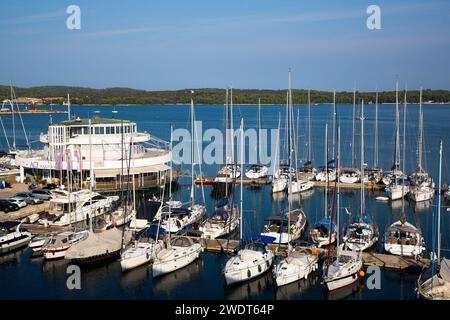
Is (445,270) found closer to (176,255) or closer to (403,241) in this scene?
(403,241)

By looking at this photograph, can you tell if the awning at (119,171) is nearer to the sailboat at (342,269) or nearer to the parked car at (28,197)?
the parked car at (28,197)

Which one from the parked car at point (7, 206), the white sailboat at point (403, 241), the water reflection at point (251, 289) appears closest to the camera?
the water reflection at point (251, 289)

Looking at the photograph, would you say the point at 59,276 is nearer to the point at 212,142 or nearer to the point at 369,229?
the point at 369,229

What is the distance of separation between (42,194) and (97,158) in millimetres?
7211

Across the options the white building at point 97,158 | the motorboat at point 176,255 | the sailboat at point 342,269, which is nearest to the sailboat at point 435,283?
the sailboat at point 342,269

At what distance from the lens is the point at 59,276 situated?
85.4ft

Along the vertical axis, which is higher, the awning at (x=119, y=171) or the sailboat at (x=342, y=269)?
the awning at (x=119, y=171)

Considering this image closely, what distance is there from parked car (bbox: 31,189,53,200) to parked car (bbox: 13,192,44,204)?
27 centimetres

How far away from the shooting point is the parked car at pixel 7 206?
35625mm

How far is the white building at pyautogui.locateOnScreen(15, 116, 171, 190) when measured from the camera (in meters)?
43.4

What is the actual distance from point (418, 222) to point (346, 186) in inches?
490

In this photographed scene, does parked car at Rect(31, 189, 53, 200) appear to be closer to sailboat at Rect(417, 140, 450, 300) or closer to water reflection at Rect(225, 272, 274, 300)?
water reflection at Rect(225, 272, 274, 300)

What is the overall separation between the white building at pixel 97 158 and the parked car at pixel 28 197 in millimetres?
4289

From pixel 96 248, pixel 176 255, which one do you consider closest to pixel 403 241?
pixel 176 255
